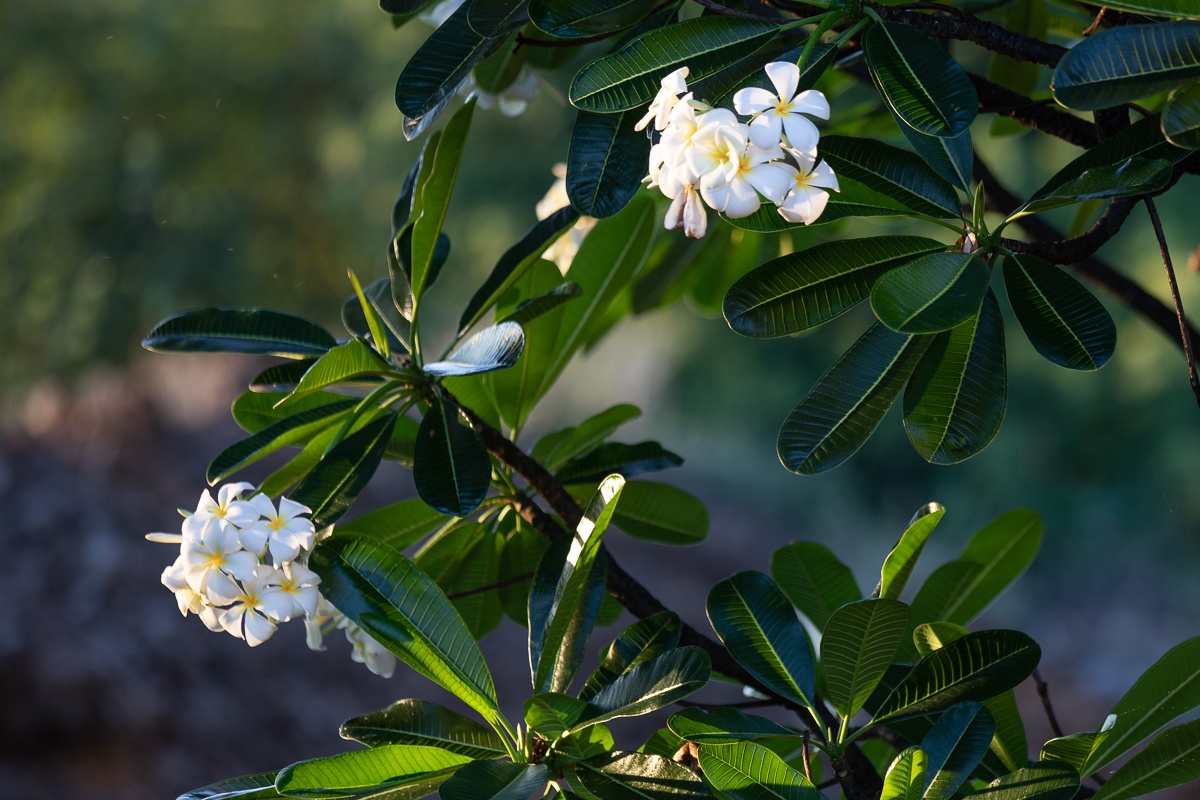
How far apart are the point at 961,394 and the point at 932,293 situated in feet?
0.29

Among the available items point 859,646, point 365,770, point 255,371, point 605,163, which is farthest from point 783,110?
point 255,371

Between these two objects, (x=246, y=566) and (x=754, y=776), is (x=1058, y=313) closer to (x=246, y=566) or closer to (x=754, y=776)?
(x=754, y=776)

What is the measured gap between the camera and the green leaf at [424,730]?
0.53 meters

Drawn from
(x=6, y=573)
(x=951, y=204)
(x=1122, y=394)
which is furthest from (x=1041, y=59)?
(x=1122, y=394)

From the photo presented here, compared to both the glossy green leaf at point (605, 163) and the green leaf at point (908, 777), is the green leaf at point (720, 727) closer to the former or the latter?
the green leaf at point (908, 777)

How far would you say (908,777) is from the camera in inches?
18.6

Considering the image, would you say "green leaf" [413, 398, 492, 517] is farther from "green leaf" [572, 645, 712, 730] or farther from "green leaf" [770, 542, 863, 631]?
"green leaf" [770, 542, 863, 631]

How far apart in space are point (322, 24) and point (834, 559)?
383 inches

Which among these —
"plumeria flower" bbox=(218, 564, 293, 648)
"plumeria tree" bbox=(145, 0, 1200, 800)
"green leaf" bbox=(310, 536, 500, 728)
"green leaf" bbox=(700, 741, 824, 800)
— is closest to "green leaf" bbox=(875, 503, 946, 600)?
"plumeria tree" bbox=(145, 0, 1200, 800)

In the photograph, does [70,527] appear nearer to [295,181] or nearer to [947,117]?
[947,117]

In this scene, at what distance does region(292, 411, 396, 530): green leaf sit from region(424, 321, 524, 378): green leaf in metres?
0.06

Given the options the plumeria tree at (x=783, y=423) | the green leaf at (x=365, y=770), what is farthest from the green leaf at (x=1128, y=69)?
the green leaf at (x=365, y=770)

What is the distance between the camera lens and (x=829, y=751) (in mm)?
551

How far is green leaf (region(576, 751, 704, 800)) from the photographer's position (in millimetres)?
502
